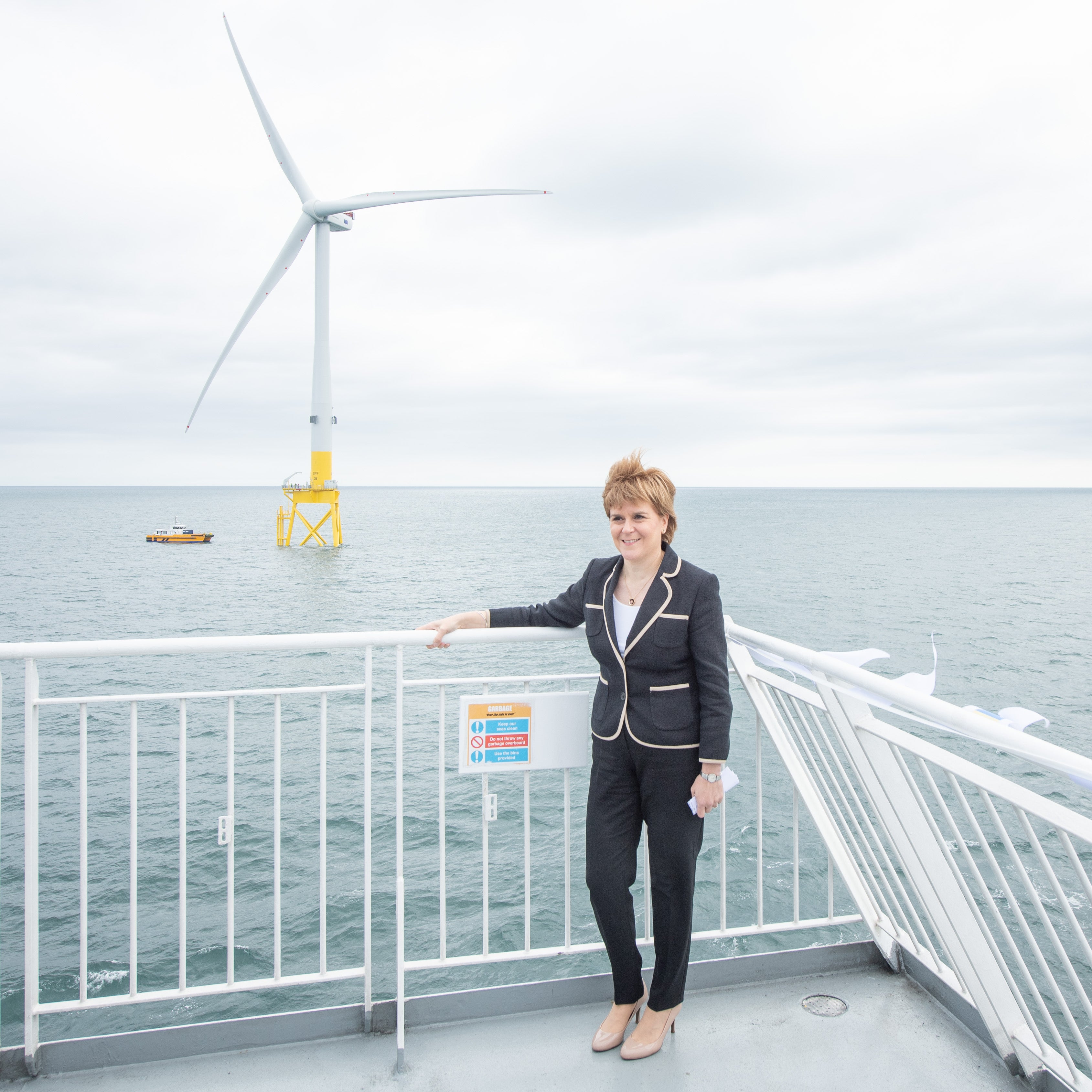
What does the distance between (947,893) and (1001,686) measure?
2389cm

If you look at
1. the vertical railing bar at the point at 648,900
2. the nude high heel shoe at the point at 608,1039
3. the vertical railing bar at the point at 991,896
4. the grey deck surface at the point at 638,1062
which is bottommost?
the grey deck surface at the point at 638,1062

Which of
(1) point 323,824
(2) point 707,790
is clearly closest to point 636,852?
(2) point 707,790

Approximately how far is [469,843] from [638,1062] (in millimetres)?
10935

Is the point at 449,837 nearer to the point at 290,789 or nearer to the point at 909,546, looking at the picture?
the point at 290,789

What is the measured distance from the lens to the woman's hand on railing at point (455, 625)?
2.96 m

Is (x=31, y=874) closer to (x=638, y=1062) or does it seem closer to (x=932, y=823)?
(x=638, y=1062)

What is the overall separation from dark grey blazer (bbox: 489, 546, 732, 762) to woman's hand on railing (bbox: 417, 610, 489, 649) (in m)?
0.60

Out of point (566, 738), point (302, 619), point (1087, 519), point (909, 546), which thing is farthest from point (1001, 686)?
point (1087, 519)

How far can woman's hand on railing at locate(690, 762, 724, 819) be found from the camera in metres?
2.57

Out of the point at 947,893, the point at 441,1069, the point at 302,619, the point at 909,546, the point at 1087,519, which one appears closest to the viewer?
the point at 947,893

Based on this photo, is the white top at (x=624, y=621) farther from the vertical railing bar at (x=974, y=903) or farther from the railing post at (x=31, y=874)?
the railing post at (x=31, y=874)

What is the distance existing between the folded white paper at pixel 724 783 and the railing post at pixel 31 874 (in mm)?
2082

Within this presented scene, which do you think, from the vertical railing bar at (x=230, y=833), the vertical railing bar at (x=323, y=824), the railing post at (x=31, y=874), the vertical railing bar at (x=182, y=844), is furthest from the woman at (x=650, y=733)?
the railing post at (x=31, y=874)

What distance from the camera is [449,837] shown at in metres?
13.2
